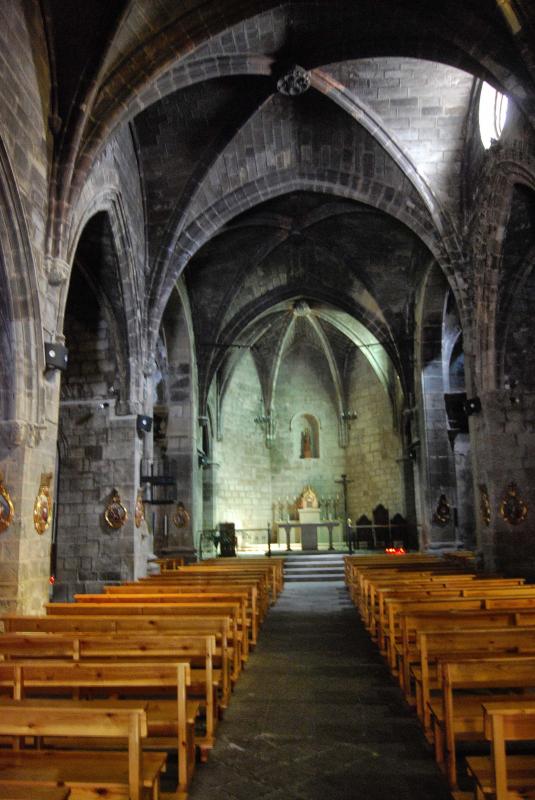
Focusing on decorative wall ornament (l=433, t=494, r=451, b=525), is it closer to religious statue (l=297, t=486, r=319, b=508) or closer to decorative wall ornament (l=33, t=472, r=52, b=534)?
religious statue (l=297, t=486, r=319, b=508)

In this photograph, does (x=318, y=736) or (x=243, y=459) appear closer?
(x=318, y=736)

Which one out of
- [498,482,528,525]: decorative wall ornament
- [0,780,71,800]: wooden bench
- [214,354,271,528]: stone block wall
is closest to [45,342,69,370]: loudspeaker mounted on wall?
[0,780,71,800]: wooden bench

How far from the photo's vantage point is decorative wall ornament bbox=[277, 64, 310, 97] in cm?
1265

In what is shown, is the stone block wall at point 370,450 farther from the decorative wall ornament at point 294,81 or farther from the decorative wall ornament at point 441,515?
the decorative wall ornament at point 294,81

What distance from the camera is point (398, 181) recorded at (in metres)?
15.2

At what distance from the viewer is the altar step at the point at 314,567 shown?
60.2 feet

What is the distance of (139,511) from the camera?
14.5 metres

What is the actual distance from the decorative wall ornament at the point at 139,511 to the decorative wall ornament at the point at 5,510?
577 cm

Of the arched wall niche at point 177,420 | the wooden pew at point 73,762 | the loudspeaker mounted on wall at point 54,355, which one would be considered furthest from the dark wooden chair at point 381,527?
the wooden pew at point 73,762

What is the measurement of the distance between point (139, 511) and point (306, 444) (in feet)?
A: 53.8

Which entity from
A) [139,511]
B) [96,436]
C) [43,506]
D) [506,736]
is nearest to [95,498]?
[139,511]

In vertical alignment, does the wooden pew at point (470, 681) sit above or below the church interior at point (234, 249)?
below

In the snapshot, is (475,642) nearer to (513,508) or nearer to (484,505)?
(513,508)

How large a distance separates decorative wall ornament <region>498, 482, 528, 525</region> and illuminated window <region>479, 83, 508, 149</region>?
684 centimetres
